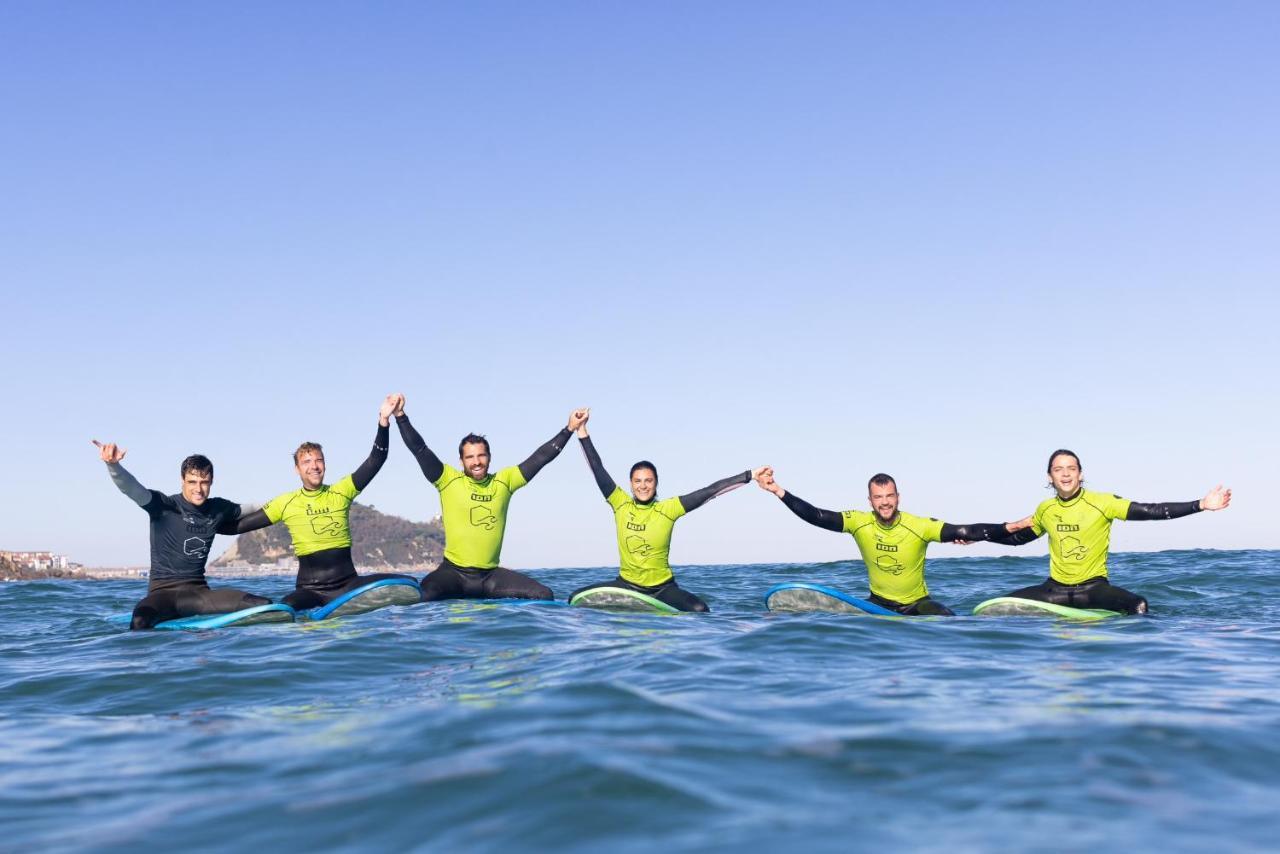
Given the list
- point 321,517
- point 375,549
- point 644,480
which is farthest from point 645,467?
point 375,549

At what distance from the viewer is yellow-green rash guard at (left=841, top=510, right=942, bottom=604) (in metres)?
13.5

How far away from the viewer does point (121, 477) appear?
11836mm

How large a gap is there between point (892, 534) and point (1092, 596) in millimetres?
2738

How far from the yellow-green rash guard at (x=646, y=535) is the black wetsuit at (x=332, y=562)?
10.3ft

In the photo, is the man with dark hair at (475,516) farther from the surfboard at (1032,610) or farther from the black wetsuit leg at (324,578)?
the surfboard at (1032,610)

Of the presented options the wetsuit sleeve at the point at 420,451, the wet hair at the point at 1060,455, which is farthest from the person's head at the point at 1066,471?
the wetsuit sleeve at the point at 420,451

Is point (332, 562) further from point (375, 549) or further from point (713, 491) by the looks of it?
point (375, 549)

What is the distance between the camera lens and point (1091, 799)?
4746 mm

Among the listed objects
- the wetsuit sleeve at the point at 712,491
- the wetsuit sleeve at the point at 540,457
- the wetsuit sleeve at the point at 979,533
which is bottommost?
the wetsuit sleeve at the point at 979,533

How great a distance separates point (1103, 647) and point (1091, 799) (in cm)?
581

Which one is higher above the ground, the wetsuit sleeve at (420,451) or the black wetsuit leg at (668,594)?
the wetsuit sleeve at (420,451)

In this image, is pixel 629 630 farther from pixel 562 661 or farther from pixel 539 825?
pixel 539 825

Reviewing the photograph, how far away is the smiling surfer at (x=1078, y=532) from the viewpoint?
516 inches

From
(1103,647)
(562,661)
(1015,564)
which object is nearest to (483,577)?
(562,661)
